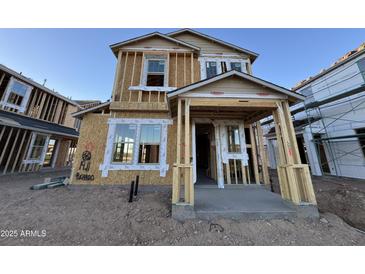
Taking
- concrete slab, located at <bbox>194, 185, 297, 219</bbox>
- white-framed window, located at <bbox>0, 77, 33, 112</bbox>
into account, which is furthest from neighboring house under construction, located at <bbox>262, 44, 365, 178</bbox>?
white-framed window, located at <bbox>0, 77, 33, 112</bbox>

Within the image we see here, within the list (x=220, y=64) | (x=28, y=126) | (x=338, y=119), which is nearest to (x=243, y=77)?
(x=220, y=64)

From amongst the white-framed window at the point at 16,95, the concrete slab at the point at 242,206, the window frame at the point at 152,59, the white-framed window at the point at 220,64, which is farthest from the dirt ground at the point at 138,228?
the white-framed window at the point at 16,95

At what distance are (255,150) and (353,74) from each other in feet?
29.2

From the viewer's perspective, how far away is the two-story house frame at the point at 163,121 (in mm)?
5605

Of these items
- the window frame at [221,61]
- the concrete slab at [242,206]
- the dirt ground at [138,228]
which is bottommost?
the dirt ground at [138,228]

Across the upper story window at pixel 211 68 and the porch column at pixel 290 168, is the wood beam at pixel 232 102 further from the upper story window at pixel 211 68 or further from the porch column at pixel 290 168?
the upper story window at pixel 211 68

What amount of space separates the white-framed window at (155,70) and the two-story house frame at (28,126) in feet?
30.1

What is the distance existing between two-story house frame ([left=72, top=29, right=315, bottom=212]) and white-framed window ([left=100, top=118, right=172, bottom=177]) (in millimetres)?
42

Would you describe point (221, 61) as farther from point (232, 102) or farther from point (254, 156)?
point (254, 156)

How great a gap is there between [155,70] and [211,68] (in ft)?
10.6

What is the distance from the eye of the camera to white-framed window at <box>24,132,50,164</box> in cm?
1030

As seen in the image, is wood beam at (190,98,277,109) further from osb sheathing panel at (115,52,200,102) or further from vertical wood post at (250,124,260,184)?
osb sheathing panel at (115,52,200,102)

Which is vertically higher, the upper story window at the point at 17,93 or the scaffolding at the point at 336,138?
the upper story window at the point at 17,93

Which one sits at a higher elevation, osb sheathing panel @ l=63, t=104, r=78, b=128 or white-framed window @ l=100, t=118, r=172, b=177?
osb sheathing panel @ l=63, t=104, r=78, b=128
